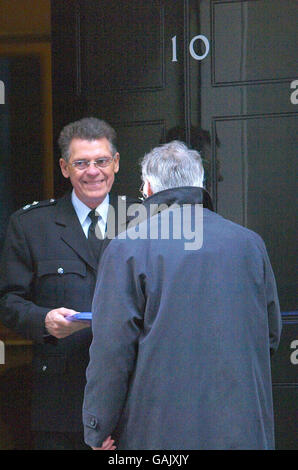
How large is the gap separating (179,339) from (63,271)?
1.03 meters

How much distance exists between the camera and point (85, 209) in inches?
133

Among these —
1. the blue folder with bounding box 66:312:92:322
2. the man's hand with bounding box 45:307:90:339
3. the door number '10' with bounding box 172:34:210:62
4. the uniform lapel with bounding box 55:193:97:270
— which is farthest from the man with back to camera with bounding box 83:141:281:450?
the door number '10' with bounding box 172:34:210:62

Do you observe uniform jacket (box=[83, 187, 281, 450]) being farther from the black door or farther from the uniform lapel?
the black door

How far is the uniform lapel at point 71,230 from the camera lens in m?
3.29

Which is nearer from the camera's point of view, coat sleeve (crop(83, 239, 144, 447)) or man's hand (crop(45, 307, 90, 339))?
coat sleeve (crop(83, 239, 144, 447))

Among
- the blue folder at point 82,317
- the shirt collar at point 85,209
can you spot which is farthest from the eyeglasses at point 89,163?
the blue folder at point 82,317

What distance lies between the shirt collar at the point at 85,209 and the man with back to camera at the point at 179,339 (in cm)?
93

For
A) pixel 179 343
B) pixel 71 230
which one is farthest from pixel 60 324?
pixel 179 343

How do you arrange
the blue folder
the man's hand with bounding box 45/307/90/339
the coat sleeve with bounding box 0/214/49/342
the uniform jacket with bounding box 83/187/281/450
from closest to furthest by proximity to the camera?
the uniform jacket with bounding box 83/187/281/450 → the blue folder → the man's hand with bounding box 45/307/90/339 → the coat sleeve with bounding box 0/214/49/342

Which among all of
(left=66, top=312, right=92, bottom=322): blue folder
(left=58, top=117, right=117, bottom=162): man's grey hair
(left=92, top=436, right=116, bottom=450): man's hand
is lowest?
(left=92, top=436, right=116, bottom=450): man's hand

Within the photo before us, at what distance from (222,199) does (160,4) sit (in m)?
0.98

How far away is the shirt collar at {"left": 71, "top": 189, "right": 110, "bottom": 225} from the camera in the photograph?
3.35 metres

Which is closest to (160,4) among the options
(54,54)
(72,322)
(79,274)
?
(54,54)

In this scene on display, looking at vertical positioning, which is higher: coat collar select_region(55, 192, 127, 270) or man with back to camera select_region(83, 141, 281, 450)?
coat collar select_region(55, 192, 127, 270)
